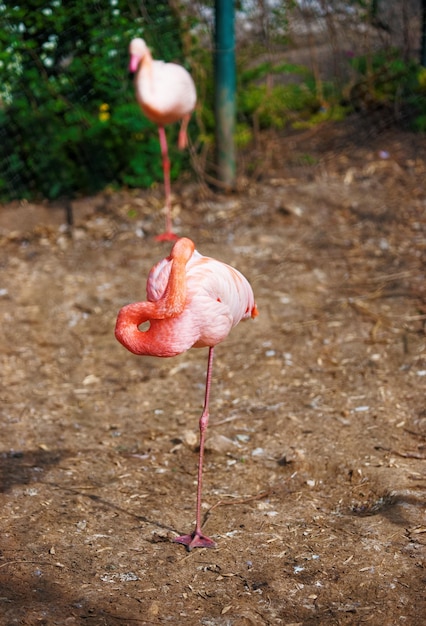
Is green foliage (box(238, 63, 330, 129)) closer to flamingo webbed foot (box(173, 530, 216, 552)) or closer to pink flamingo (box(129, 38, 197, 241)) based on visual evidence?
pink flamingo (box(129, 38, 197, 241))

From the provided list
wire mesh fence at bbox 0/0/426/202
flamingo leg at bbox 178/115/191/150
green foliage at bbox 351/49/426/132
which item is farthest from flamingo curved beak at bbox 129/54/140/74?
green foliage at bbox 351/49/426/132

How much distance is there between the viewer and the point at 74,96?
6.81m

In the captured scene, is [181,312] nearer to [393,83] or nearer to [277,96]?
[277,96]

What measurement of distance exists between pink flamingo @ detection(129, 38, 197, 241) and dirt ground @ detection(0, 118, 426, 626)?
37.3 inches

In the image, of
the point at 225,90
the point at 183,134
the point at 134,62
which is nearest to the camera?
the point at 134,62

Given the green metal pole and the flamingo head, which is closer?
the flamingo head

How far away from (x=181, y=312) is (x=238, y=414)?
1370 millimetres

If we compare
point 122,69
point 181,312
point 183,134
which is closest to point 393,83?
point 183,134

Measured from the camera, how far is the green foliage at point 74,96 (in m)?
6.63

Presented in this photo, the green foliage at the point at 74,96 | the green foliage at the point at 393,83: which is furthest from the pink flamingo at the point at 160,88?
the green foliage at the point at 393,83

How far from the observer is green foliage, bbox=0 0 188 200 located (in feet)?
21.8

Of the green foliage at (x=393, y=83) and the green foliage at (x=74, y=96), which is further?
the green foliage at (x=393, y=83)

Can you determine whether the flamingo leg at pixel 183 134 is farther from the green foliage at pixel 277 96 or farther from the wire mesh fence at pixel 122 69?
the green foliage at pixel 277 96

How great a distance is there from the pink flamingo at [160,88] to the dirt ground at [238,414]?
95cm
